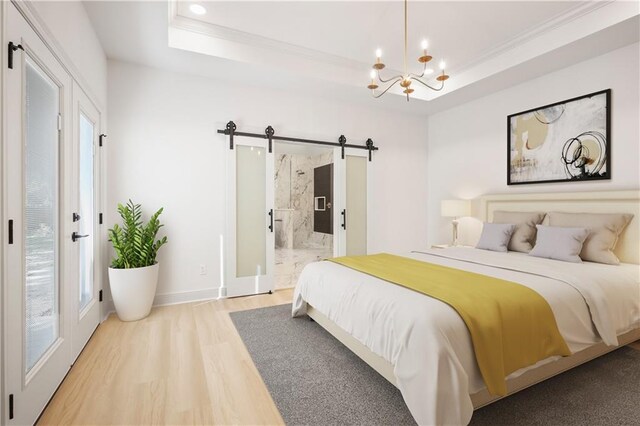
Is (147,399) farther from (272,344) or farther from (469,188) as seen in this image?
(469,188)

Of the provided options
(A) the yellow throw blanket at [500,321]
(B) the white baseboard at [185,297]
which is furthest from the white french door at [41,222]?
(A) the yellow throw blanket at [500,321]

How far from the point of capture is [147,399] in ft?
5.96

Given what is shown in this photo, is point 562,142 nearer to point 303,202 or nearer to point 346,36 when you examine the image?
point 346,36

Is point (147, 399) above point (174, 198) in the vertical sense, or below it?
below

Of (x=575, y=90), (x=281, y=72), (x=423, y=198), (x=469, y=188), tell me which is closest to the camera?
(x=575, y=90)

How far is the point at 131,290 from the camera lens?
295cm

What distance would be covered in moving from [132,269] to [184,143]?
155cm

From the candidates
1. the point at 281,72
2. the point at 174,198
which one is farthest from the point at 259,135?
the point at 174,198

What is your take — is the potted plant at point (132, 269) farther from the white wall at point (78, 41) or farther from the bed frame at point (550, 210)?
the bed frame at point (550, 210)

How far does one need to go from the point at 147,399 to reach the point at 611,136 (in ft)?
15.0

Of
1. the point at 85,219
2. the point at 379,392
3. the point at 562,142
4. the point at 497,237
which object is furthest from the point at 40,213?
the point at 562,142

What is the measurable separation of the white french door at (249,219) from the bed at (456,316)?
113 cm

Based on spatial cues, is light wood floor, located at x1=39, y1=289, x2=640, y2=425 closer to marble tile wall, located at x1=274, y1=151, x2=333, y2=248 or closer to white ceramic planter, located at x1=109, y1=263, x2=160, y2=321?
white ceramic planter, located at x1=109, y1=263, x2=160, y2=321

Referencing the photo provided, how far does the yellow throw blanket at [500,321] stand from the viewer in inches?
59.4
